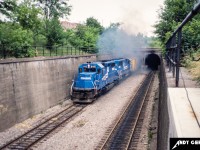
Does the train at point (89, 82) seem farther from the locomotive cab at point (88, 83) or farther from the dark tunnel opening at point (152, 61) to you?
the dark tunnel opening at point (152, 61)

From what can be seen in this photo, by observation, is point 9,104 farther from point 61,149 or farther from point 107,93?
point 107,93

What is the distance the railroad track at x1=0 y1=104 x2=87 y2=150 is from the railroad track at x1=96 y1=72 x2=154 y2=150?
3660mm

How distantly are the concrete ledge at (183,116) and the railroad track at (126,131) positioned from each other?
8189 millimetres

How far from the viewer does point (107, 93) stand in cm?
2641

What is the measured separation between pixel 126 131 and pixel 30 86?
8.42 m

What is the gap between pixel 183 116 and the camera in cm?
312

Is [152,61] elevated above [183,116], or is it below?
above

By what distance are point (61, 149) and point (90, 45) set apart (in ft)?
107

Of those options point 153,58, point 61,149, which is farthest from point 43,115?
point 153,58

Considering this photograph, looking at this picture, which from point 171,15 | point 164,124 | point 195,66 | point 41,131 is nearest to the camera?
point 164,124

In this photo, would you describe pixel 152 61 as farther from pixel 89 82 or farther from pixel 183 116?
pixel 183 116

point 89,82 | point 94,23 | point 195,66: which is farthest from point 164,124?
point 94,23

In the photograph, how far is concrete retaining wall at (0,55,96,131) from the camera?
52.2 ft

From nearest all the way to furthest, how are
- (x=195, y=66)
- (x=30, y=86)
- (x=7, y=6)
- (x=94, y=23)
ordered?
(x=195, y=66) < (x=30, y=86) < (x=7, y=6) < (x=94, y=23)
